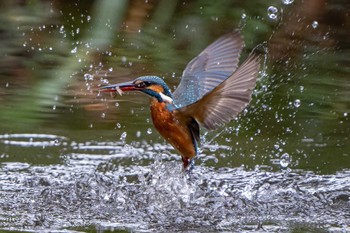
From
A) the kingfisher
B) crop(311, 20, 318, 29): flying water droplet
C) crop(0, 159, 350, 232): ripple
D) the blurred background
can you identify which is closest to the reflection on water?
crop(0, 159, 350, 232): ripple

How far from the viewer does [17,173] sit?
14.5 feet

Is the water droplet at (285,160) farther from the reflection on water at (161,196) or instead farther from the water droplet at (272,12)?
the water droplet at (272,12)

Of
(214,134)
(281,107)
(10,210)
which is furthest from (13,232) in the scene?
(281,107)

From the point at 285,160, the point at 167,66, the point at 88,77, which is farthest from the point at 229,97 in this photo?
the point at 88,77

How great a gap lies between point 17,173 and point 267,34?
2731 millimetres

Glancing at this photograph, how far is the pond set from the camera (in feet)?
12.8

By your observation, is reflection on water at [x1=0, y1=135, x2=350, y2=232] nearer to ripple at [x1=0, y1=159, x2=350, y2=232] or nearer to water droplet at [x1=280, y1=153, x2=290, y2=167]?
ripple at [x1=0, y1=159, x2=350, y2=232]

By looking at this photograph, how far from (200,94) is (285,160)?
58cm

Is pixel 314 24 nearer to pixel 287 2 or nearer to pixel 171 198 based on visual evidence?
pixel 287 2

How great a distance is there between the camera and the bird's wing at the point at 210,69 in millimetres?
4289

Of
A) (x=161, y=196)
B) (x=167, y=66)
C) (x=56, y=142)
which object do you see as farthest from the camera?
(x=167, y=66)

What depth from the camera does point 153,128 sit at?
5215mm

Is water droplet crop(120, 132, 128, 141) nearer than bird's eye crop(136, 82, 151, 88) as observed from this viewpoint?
No

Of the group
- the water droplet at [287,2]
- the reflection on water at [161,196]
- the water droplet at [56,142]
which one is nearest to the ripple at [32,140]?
the water droplet at [56,142]
